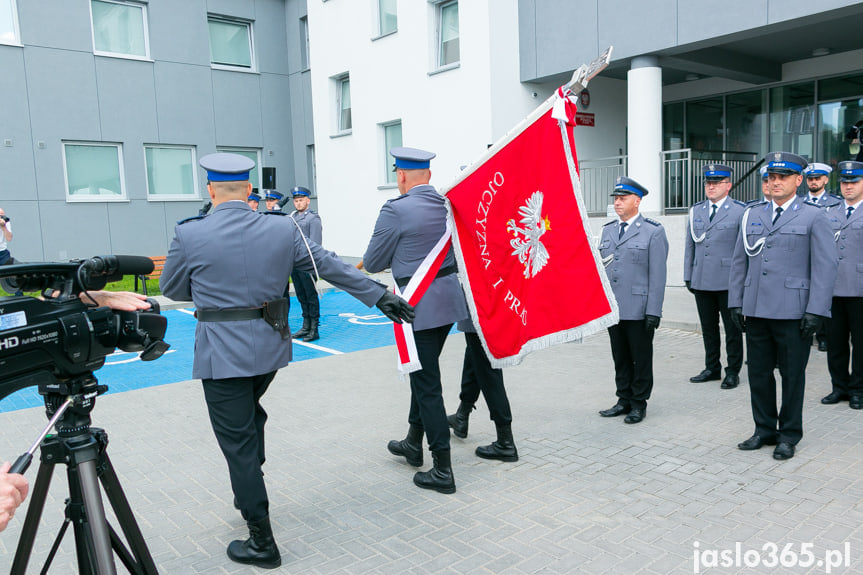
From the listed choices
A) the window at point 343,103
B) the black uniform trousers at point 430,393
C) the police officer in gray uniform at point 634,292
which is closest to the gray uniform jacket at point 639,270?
the police officer in gray uniform at point 634,292

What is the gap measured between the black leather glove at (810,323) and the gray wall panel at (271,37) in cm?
2006

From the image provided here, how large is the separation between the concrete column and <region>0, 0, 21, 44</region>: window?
15.0 metres

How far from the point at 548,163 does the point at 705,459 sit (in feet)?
7.40

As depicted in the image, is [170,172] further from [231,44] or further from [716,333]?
[716,333]

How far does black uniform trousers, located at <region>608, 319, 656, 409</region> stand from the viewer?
5.41 metres

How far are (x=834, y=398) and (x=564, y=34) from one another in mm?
9824

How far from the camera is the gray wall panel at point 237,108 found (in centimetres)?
2064

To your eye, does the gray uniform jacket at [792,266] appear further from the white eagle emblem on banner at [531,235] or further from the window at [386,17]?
the window at [386,17]

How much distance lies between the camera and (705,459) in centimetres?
458

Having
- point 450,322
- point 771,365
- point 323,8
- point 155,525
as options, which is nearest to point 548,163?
point 450,322

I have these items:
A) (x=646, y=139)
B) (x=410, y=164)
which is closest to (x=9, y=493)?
(x=410, y=164)

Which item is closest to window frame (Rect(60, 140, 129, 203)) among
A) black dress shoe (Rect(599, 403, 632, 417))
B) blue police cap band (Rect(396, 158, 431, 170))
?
blue police cap band (Rect(396, 158, 431, 170))

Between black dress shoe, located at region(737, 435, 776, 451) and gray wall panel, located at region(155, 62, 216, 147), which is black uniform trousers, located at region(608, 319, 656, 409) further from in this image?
gray wall panel, located at region(155, 62, 216, 147)

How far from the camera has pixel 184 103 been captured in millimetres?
19891
